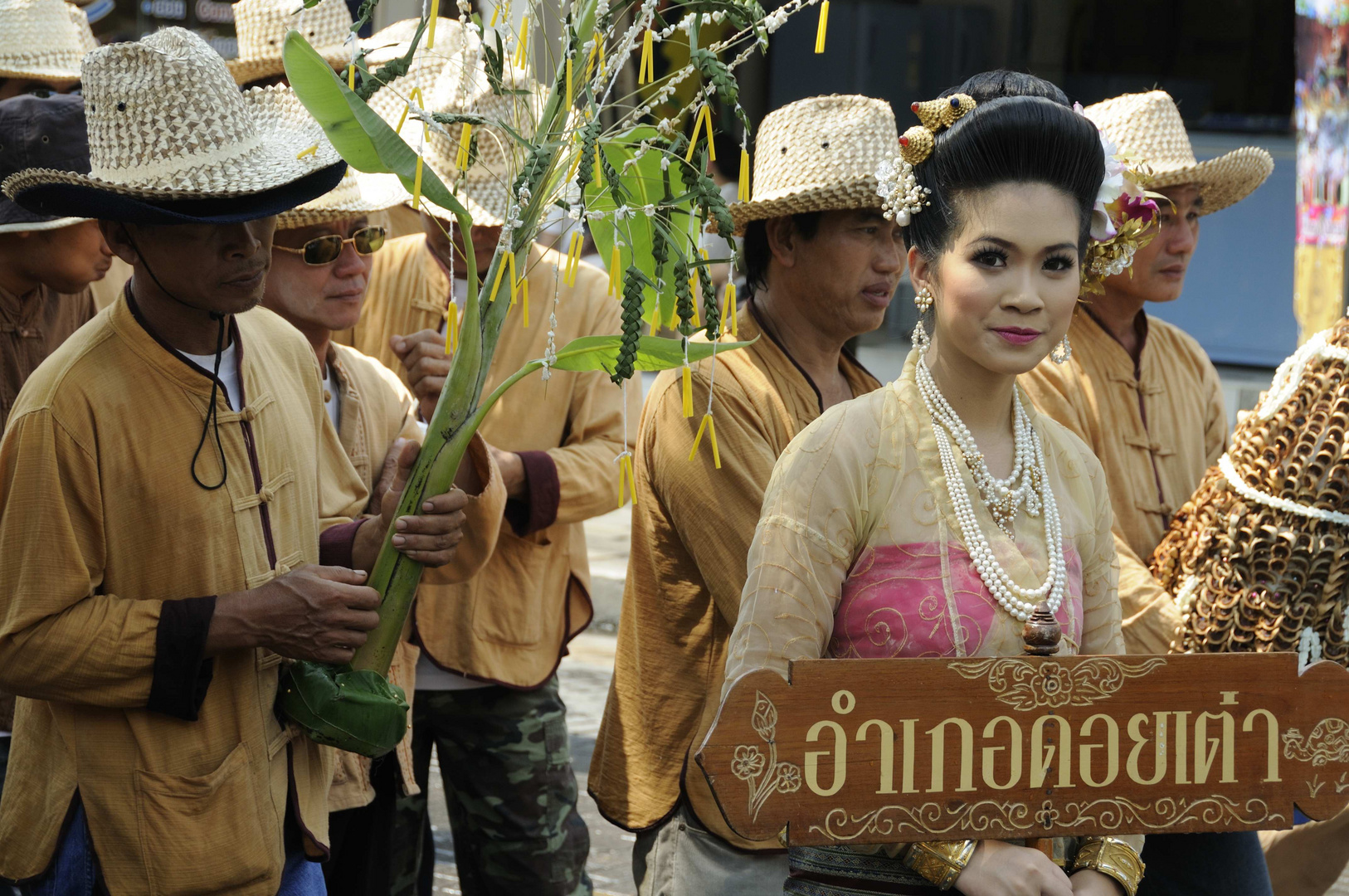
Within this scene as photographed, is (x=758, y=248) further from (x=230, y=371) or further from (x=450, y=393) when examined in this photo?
(x=230, y=371)

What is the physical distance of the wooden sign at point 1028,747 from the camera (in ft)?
6.44

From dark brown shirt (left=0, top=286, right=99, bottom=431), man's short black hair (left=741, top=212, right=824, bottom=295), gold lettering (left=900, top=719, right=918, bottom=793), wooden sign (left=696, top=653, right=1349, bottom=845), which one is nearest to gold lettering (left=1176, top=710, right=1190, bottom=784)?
wooden sign (left=696, top=653, right=1349, bottom=845)

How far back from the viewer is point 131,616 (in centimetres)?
249

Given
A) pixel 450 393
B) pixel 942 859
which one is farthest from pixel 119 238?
pixel 942 859

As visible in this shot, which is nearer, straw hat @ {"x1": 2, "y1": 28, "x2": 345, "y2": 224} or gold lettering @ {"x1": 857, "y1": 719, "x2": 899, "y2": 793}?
gold lettering @ {"x1": 857, "y1": 719, "x2": 899, "y2": 793}

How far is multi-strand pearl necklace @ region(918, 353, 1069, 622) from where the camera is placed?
7.25 feet

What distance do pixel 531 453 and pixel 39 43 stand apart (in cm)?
233

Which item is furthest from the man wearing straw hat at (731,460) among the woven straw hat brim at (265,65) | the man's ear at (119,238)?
the woven straw hat brim at (265,65)

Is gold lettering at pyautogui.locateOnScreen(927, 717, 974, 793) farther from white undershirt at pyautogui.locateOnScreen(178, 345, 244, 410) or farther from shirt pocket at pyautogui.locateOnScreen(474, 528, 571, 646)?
shirt pocket at pyautogui.locateOnScreen(474, 528, 571, 646)

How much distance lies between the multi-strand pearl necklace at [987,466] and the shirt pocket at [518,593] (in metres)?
1.82

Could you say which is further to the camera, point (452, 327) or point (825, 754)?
point (452, 327)

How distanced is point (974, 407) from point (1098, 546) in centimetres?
31

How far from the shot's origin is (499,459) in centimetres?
385

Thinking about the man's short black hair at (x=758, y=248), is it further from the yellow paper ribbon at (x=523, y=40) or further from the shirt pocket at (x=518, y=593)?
the shirt pocket at (x=518, y=593)
